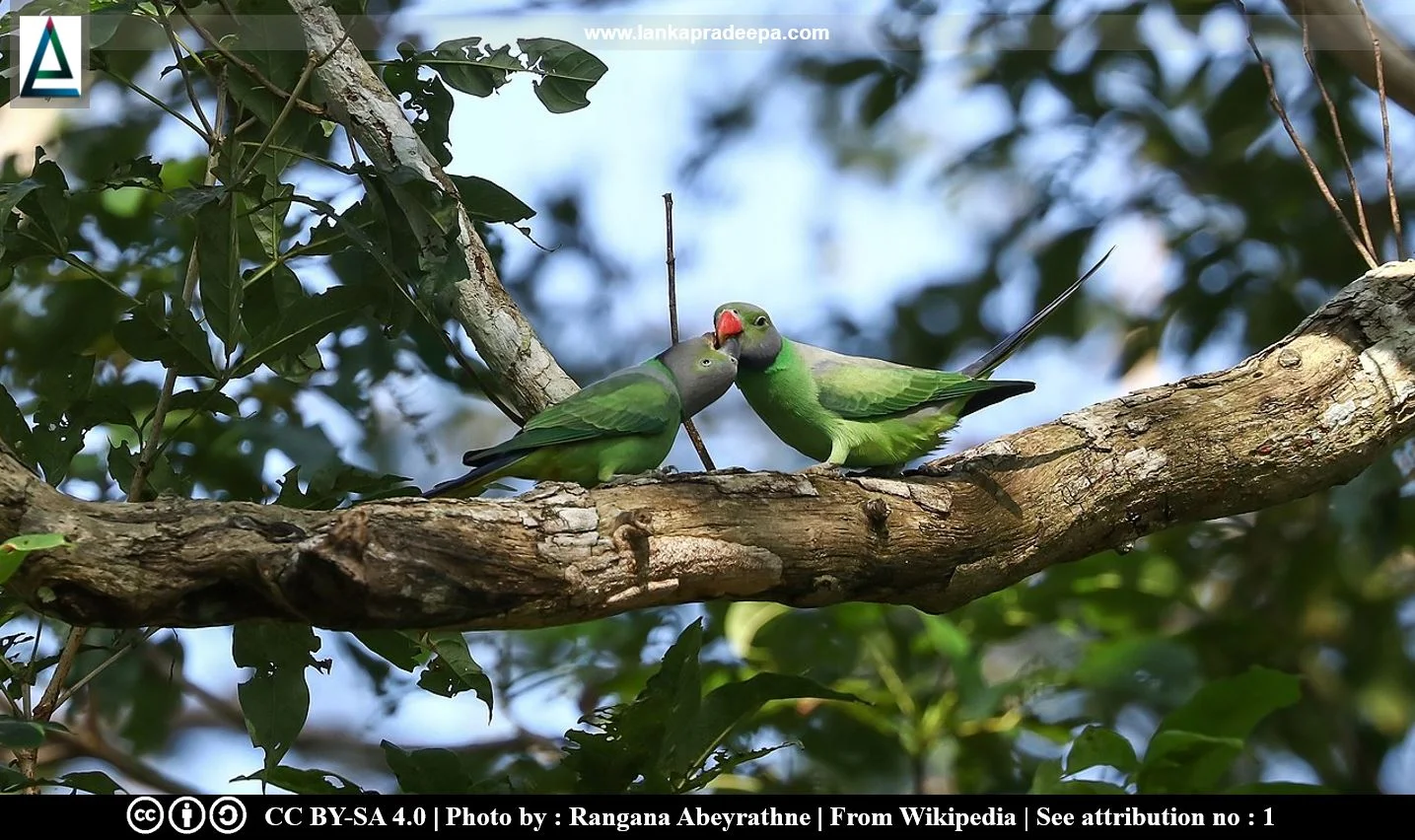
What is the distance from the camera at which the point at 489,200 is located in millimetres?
3365

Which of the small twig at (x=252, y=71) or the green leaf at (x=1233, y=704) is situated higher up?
the small twig at (x=252, y=71)

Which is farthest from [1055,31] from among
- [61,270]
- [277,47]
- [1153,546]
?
[61,270]

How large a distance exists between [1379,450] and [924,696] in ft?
6.74

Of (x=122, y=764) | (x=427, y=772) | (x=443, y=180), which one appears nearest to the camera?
(x=427, y=772)

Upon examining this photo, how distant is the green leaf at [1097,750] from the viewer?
3.53m

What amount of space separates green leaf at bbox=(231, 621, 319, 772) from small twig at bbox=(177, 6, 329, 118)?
127cm

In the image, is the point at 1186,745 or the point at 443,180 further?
the point at 1186,745

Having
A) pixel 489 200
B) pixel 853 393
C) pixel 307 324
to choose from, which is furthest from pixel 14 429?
pixel 853 393

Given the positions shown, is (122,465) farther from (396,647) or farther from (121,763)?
(121,763)

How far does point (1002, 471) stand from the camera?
312cm

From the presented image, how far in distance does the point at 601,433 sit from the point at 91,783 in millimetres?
1413

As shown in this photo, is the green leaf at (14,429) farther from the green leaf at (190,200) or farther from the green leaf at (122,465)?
the green leaf at (190,200)
